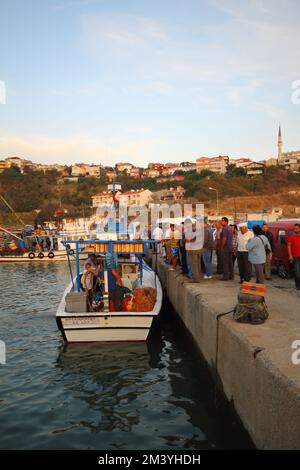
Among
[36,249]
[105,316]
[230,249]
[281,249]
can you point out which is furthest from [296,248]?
[36,249]

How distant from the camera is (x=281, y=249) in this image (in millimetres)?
15984

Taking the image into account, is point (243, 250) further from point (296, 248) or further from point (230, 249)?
point (296, 248)

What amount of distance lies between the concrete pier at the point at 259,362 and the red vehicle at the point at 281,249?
4.72m

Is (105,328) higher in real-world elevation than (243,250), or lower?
lower

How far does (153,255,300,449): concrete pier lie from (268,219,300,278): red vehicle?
4724 millimetres

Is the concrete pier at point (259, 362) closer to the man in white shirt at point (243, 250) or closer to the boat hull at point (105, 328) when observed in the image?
the boat hull at point (105, 328)

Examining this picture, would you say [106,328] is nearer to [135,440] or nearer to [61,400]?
[61,400]

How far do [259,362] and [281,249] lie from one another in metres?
10.9

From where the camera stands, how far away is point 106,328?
37.5 feet

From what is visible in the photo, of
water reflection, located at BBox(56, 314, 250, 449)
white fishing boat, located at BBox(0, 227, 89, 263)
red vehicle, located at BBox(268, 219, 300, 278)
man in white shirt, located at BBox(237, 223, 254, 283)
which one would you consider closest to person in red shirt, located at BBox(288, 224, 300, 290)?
man in white shirt, located at BBox(237, 223, 254, 283)

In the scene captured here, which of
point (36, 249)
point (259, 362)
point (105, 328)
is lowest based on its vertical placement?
point (36, 249)

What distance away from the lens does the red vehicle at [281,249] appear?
15.6 meters

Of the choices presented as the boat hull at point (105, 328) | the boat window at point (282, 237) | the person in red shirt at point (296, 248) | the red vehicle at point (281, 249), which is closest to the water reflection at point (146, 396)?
the boat hull at point (105, 328)

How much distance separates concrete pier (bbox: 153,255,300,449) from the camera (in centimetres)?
478
